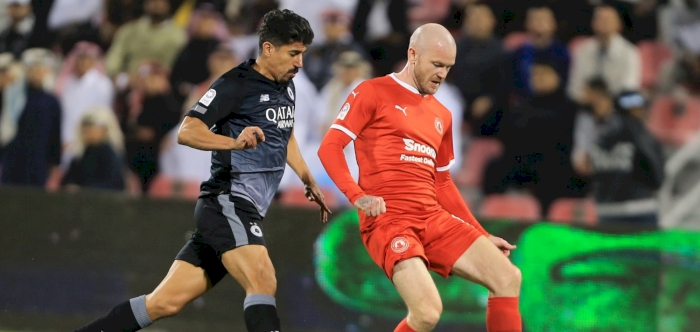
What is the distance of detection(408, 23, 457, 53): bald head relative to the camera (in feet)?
16.4

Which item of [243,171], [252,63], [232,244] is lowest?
[232,244]

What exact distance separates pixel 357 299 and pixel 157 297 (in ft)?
10.9

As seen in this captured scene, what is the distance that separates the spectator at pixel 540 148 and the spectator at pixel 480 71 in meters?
0.19

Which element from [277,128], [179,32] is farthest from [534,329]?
[179,32]

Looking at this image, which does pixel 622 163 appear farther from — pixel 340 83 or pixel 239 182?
pixel 239 182

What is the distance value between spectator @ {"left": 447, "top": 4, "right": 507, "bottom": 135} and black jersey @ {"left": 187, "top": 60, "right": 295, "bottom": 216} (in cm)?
377

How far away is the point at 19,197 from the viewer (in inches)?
322

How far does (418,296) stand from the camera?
4.71 m

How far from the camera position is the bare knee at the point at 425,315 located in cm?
469

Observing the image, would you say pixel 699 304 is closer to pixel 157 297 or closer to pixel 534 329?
pixel 534 329

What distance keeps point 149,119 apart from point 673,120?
4.98 meters

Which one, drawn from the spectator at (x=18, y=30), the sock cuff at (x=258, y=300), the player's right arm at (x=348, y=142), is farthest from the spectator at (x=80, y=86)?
the sock cuff at (x=258, y=300)

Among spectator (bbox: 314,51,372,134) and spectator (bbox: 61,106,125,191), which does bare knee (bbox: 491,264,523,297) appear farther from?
spectator (bbox: 61,106,125,191)

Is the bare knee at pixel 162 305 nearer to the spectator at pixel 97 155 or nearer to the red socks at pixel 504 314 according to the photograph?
the red socks at pixel 504 314
